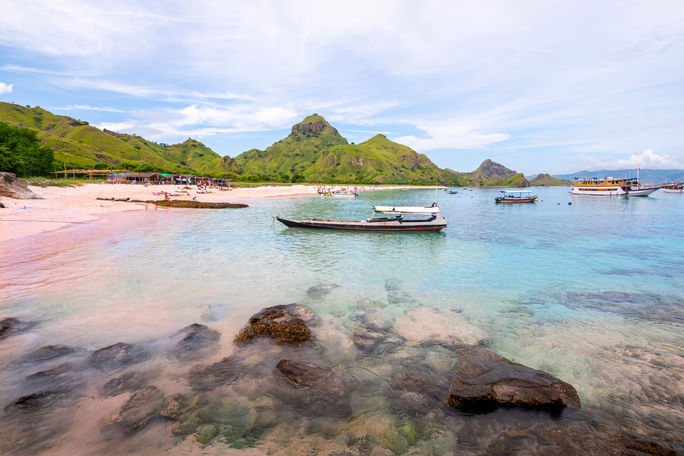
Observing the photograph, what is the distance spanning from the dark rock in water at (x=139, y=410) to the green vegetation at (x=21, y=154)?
260 feet

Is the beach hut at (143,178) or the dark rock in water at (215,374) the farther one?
the beach hut at (143,178)

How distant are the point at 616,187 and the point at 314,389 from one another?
14230 centimetres

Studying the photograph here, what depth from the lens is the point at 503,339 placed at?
11.1m

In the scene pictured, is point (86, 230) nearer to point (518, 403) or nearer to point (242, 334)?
point (242, 334)

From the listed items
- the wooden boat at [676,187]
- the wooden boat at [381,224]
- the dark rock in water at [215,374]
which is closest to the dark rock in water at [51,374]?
the dark rock in water at [215,374]

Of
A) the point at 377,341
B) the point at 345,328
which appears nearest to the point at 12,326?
the point at 345,328

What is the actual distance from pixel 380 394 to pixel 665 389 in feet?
25.5

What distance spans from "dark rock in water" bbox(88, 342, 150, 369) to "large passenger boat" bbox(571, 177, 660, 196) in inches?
5636

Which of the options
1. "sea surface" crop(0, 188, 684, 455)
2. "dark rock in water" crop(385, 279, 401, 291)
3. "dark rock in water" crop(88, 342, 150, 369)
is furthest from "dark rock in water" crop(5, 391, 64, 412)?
"dark rock in water" crop(385, 279, 401, 291)

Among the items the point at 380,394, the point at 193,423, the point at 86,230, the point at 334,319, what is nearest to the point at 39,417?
the point at 193,423

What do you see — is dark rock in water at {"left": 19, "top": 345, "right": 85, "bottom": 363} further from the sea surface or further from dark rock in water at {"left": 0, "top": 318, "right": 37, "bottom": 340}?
dark rock in water at {"left": 0, "top": 318, "right": 37, "bottom": 340}

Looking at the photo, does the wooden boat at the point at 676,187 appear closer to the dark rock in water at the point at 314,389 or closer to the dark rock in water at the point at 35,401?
the dark rock in water at the point at 314,389

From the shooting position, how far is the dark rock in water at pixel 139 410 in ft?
20.7

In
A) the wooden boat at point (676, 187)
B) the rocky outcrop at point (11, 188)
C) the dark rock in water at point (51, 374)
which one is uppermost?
the wooden boat at point (676, 187)
